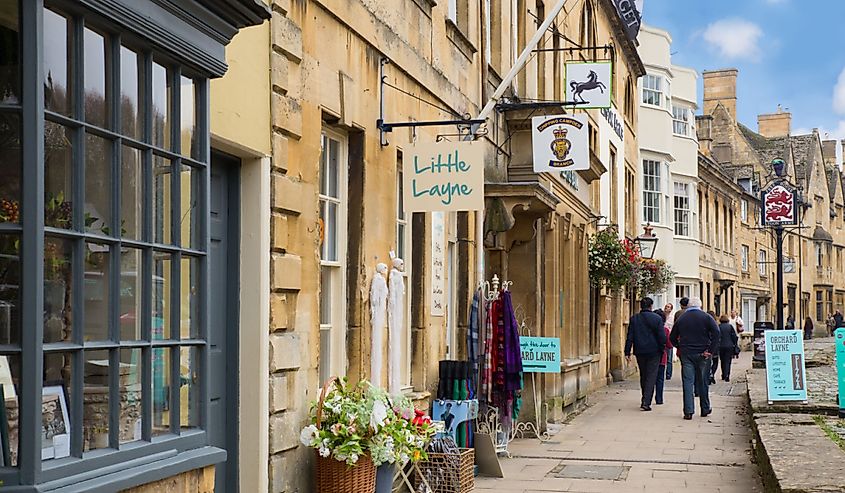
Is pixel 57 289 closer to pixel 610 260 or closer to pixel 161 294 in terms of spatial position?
pixel 161 294

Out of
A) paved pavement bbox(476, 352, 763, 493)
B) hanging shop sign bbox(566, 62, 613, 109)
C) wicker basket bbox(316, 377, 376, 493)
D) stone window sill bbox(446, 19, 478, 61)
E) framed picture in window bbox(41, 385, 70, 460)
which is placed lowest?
paved pavement bbox(476, 352, 763, 493)

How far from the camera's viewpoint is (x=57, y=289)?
4066 millimetres

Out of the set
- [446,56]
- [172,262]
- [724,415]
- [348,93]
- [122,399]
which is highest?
[446,56]

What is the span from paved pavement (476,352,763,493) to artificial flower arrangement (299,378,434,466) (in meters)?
3.16

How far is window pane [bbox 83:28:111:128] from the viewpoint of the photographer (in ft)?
13.8

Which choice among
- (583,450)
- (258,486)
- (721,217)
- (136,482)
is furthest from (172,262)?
(721,217)

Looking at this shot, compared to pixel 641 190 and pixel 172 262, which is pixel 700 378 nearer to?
pixel 172 262

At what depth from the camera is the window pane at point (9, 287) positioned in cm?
387

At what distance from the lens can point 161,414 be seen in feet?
16.0

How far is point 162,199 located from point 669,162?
32154 millimetres

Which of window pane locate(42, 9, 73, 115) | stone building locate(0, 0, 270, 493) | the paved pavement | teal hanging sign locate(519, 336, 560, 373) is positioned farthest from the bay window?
window pane locate(42, 9, 73, 115)

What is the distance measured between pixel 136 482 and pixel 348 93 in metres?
4.68

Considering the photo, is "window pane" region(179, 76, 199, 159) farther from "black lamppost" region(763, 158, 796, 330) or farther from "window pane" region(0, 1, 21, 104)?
"black lamppost" region(763, 158, 796, 330)

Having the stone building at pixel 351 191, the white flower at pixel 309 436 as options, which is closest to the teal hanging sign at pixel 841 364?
the stone building at pixel 351 191
